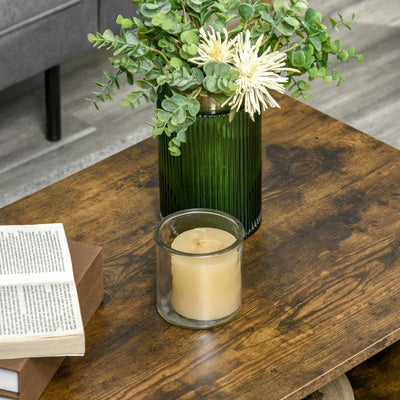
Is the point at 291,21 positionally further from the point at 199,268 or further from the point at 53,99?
the point at 53,99

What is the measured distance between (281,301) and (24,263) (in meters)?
0.35

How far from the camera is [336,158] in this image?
4.82 ft

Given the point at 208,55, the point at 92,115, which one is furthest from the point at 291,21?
the point at 92,115

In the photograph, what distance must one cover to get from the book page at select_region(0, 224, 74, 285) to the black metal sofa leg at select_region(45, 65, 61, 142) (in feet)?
3.70

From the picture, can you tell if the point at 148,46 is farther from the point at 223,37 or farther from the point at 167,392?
the point at 167,392

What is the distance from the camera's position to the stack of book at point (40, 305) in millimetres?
1001

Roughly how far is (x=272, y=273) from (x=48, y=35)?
118 cm

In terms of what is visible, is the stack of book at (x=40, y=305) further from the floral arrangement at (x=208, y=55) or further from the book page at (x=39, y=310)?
the floral arrangement at (x=208, y=55)

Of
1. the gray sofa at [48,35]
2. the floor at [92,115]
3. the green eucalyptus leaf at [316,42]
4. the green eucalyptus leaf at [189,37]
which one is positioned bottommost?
the floor at [92,115]

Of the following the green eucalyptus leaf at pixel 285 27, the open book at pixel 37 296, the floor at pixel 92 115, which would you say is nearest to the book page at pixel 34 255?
the open book at pixel 37 296

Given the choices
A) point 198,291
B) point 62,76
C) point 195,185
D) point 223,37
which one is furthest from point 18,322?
point 62,76

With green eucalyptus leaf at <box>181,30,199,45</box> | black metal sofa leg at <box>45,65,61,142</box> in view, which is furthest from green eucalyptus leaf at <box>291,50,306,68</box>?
black metal sofa leg at <box>45,65,61,142</box>

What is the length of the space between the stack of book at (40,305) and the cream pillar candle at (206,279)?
0.11m

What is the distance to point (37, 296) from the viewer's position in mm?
1072
